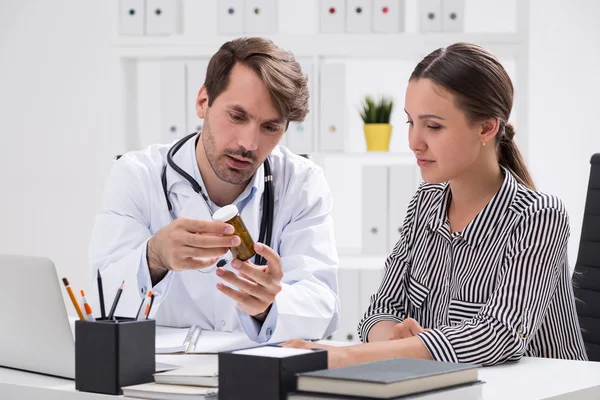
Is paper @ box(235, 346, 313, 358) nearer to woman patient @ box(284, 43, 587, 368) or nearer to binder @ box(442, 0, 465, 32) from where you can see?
woman patient @ box(284, 43, 587, 368)

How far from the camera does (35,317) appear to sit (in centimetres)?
132

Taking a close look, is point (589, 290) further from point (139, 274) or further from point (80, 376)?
point (80, 376)

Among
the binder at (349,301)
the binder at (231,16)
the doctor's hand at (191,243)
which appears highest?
the binder at (231,16)

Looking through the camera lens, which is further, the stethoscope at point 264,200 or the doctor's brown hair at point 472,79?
the stethoscope at point 264,200

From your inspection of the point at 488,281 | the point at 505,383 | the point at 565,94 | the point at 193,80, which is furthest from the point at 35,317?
the point at 565,94

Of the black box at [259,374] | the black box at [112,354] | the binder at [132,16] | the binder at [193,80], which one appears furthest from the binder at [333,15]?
the black box at [259,374]

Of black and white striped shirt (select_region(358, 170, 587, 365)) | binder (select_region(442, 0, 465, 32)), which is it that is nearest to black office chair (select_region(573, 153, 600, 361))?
black and white striped shirt (select_region(358, 170, 587, 365))

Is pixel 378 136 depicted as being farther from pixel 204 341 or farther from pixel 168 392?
pixel 168 392

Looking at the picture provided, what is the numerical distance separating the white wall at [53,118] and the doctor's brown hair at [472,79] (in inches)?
122

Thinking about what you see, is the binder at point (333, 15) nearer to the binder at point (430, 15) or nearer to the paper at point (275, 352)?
the binder at point (430, 15)

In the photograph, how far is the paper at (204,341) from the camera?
1579mm

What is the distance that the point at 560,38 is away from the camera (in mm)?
3877

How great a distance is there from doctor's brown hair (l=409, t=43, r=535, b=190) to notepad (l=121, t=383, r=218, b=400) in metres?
0.88

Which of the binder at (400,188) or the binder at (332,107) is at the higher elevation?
the binder at (332,107)
